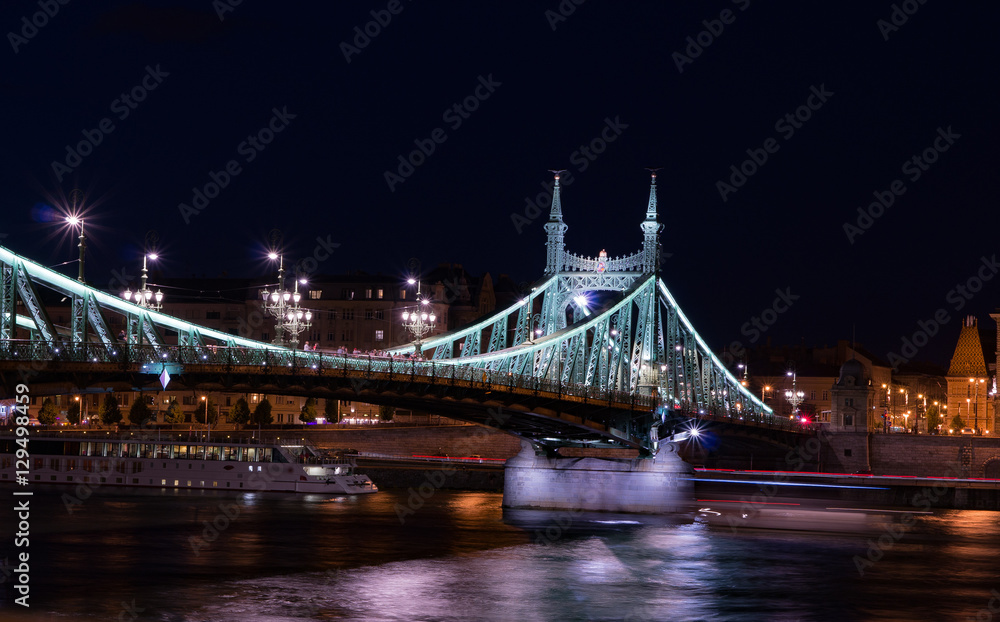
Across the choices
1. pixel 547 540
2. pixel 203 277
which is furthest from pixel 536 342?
pixel 203 277

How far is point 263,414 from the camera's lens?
104 meters

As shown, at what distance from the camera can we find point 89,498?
238 ft

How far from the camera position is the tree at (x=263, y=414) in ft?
342

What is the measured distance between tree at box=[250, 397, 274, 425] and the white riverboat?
63.1 feet

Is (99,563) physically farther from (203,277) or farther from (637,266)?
(203,277)

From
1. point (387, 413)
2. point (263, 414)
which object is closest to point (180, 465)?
point (263, 414)

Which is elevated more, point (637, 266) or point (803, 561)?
point (637, 266)

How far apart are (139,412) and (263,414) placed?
995 cm

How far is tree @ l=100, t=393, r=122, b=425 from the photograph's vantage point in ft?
346

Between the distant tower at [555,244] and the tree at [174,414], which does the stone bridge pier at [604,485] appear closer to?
the distant tower at [555,244]

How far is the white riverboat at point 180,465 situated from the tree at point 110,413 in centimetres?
2025

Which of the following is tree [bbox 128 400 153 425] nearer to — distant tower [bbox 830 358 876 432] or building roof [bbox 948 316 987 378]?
distant tower [bbox 830 358 876 432]

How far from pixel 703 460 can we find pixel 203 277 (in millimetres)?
53079

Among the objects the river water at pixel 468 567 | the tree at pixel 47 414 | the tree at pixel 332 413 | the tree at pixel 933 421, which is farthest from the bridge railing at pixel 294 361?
the tree at pixel 933 421
